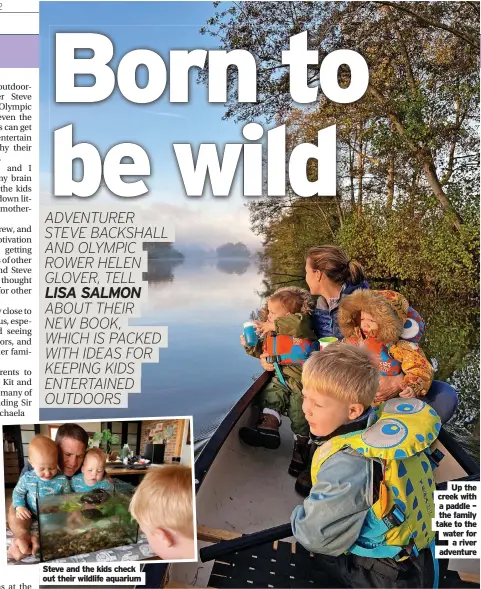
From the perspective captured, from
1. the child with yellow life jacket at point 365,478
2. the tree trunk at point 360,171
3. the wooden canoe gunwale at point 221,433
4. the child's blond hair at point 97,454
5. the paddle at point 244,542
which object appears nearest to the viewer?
the child with yellow life jacket at point 365,478

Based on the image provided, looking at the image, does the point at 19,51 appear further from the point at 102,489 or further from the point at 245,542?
the point at 245,542

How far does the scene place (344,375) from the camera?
4.08 ft

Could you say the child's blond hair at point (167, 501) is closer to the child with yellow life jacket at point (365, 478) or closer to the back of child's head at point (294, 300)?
the child with yellow life jacket at point (365, 478)

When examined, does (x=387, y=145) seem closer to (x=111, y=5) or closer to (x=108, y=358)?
(x=111, y=5)

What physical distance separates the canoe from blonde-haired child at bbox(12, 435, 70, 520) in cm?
34

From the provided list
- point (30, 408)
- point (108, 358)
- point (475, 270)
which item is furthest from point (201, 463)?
point (475, 270)

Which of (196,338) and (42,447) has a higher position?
(196,338)

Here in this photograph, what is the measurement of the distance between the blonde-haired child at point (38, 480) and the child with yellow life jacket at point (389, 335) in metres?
0.91

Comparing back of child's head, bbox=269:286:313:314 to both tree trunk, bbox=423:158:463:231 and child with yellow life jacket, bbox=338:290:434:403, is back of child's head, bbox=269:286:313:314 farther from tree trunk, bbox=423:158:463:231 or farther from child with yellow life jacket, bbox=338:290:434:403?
tree trunk, bbox=423:158:463:231

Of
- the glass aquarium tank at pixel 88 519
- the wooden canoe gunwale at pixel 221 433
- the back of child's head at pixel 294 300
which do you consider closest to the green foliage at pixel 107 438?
the glass aquarium tank at pixel 88 519

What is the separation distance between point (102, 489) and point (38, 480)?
0.17m

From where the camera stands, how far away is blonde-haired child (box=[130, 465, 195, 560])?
1475 mm

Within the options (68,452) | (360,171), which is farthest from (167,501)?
(360,171)

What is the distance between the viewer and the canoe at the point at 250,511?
1455 millimetres
